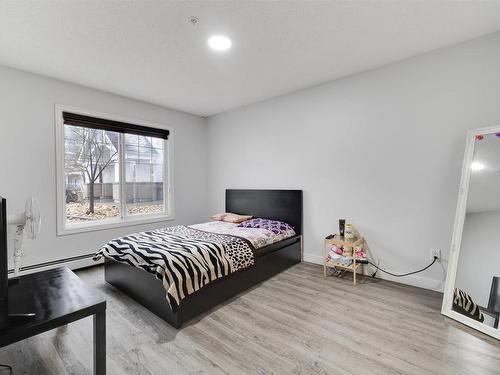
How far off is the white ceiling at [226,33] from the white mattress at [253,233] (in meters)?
2.00

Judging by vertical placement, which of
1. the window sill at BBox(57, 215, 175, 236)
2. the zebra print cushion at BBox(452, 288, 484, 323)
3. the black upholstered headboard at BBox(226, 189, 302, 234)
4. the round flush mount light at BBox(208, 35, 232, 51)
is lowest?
the zebra print cushion at BBox(452, 288, 484, 323)

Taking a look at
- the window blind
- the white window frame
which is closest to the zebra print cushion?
the white window frame

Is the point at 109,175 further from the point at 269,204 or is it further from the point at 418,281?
the point at 418,281

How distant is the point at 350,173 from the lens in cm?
314

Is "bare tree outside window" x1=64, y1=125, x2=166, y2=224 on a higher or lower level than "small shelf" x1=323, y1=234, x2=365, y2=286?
higher

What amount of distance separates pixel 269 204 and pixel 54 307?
2973 millimetres

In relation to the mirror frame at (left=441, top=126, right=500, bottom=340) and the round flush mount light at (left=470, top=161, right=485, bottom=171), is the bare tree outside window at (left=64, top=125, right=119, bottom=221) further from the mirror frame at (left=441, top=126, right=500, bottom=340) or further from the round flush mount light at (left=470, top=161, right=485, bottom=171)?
the round flush mount light at (left=470, top=161, right=485, bottom=171)

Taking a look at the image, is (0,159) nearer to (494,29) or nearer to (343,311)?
(343,311)

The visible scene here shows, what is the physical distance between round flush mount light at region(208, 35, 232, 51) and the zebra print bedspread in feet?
6.52

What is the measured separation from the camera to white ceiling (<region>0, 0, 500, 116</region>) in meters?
1.89

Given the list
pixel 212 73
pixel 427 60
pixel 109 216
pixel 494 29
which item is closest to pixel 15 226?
pixel 109 216

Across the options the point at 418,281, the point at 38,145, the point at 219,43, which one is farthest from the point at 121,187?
the point at 418,281

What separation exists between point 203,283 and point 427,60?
3.22 meters

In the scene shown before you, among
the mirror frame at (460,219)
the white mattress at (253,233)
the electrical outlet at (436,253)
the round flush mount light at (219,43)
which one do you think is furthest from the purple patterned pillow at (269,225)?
the round flush mount light at (219,43)
